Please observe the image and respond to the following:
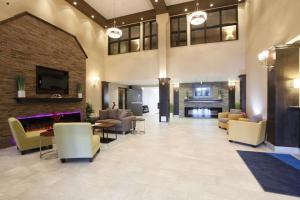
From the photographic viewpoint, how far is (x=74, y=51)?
301 inches

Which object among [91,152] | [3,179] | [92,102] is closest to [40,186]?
[3,179]

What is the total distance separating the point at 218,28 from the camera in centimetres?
878

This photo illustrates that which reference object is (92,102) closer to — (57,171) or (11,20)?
(11,20)

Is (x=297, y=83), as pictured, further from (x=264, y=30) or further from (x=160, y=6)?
(x=160, y=6)

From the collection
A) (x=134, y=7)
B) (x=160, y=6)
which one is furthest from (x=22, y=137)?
(x=160, y=6)

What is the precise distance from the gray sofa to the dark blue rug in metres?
4.05

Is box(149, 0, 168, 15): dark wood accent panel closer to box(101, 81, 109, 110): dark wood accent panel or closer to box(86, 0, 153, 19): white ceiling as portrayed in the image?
box(86, 0, 153, 19): white ceiling

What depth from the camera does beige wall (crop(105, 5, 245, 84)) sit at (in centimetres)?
834

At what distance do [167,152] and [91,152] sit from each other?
6.18 feet

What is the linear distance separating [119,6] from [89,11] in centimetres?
160

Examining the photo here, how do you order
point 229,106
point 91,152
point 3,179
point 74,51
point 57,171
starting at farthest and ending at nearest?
point 229,106 < point 74,51 < point 91,152 < point 57,171 < point 3,179

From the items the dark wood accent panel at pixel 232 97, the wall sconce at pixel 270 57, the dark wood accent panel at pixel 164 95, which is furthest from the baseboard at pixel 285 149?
the dark wood accent panel at pixel 232 97

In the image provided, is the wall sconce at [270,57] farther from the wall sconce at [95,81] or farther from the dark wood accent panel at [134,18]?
the wall sconce at [95,81]

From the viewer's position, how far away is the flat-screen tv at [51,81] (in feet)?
19.8
